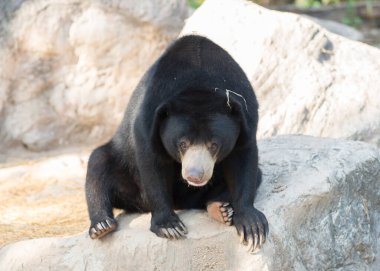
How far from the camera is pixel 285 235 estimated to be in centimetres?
548

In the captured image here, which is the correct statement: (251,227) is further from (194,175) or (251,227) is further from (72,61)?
(72,61)

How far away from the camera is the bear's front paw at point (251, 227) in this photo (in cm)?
523

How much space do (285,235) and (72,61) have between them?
5.38 meters

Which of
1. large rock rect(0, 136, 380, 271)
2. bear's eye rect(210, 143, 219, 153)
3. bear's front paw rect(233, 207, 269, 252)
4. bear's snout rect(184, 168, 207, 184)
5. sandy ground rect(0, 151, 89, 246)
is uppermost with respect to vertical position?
bear's eye rect(210, 143, 219, 153)

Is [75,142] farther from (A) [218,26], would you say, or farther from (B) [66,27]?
(A) [218,26]

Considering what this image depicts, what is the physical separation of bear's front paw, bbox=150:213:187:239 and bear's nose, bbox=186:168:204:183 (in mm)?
462

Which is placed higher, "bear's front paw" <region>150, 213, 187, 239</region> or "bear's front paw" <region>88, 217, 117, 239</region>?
"bear's front paw" <region>150, 213, 187, 239</region>

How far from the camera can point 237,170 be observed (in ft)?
18.0

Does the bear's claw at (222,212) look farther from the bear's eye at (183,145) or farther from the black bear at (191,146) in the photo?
the bear's eye at (183,145)

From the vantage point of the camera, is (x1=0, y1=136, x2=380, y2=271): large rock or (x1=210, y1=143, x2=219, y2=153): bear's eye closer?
(x1=210, y1=143, x2=219, y2=153): bear's eye

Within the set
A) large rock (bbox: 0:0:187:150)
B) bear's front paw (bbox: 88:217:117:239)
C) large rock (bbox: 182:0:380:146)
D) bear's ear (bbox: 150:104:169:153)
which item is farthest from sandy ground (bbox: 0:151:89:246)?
bear's ear (bbox: 150:104:169:153)

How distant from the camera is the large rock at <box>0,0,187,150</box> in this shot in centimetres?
1009

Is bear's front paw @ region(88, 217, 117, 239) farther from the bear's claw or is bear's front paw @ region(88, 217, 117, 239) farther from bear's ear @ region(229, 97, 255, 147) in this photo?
bear's ear @ region(229, 97, 255, 147)

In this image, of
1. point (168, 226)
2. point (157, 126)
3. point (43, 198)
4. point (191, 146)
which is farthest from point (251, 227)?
point (43, 198)
